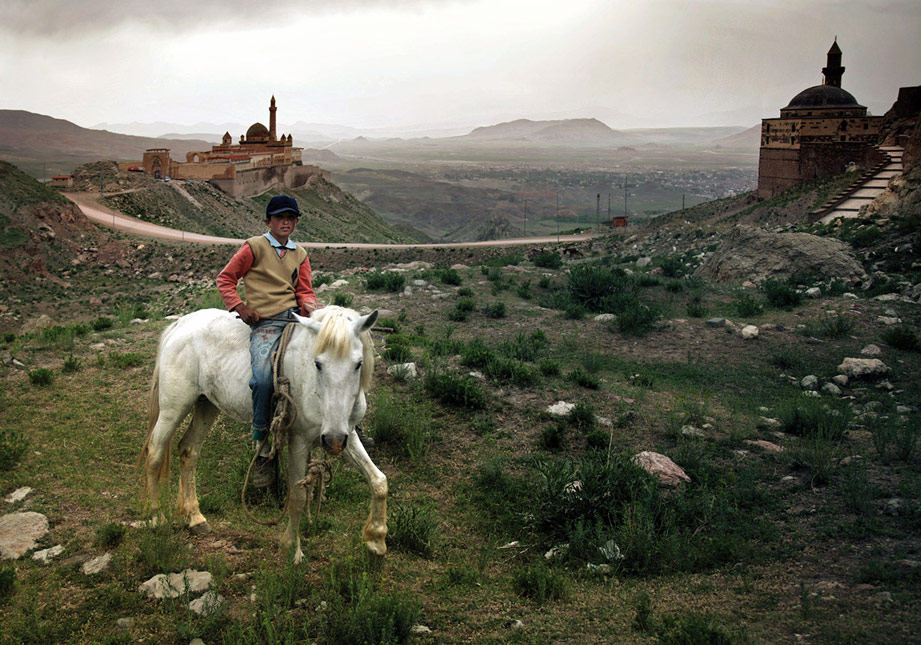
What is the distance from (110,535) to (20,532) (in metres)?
0.71

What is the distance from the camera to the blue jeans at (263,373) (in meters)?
4.59

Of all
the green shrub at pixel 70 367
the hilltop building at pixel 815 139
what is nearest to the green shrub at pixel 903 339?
the green shrub at pixel 70 367

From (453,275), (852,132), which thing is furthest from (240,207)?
(852,132)

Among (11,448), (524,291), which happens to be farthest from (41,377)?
(524,291)

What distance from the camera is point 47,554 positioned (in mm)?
4488

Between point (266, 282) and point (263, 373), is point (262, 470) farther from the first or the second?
point (266, 282)

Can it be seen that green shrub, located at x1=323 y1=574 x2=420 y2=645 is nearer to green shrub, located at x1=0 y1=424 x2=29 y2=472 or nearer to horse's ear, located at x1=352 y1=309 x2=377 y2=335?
horse's ear, located at x1=352 y1=309 x2=377 y2=335

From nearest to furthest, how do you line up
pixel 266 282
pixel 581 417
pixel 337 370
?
pixel 337 370
pixel 266 282
pixel 581 417

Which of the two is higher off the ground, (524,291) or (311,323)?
(311,323)

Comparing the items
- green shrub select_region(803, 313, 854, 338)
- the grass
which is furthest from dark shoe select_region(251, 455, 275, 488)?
green shrub select_region(803, 313, 854, 338)

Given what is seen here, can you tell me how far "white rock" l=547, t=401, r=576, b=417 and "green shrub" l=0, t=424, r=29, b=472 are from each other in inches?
220

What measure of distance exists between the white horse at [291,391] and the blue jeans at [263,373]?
155 mm

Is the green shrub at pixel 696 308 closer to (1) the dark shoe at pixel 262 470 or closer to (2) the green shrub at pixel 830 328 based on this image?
(2) the green shrub at pixel 830 328

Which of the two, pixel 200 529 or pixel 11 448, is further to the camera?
pixel 11 448
